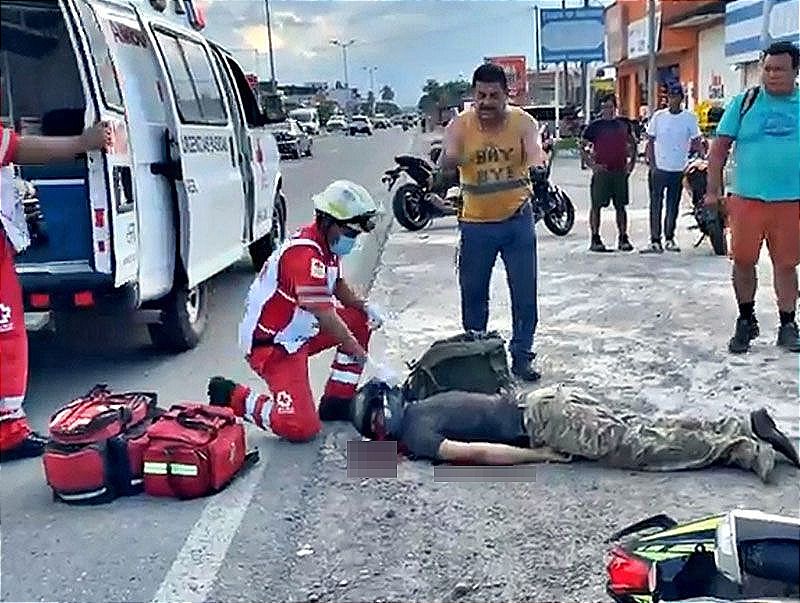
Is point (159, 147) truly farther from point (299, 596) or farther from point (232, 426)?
point (299, 596)

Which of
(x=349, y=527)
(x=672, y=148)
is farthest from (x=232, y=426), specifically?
(x=672, y=148)

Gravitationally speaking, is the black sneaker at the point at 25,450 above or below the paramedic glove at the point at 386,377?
below

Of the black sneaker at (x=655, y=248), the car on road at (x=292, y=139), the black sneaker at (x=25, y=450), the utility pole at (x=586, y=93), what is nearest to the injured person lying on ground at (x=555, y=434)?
the black sneaker at (x=25, y=450)

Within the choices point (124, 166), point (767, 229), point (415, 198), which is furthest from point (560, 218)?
point (124, 166)

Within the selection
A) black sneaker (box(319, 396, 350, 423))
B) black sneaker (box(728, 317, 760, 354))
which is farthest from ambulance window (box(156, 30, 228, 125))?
black sneaker (box(728, 317, 760, 354))

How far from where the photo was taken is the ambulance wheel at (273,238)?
9531mm

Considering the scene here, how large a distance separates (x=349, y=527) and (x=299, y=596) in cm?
59

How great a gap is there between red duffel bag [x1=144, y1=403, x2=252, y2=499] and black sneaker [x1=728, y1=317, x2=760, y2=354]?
3376mm

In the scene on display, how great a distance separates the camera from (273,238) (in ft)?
32.9

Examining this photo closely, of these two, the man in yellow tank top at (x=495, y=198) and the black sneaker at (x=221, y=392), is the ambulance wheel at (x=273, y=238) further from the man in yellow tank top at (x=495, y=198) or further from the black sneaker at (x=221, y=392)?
the black sneaker at (x=221, y=392)

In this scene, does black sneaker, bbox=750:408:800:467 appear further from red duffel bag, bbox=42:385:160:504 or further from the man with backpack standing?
red duffel bag, bbox=42:385:160:504

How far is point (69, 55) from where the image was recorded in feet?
17.9

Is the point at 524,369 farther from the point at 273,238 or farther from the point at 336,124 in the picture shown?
the point at 273,238

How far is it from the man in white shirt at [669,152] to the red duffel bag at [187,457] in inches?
288
